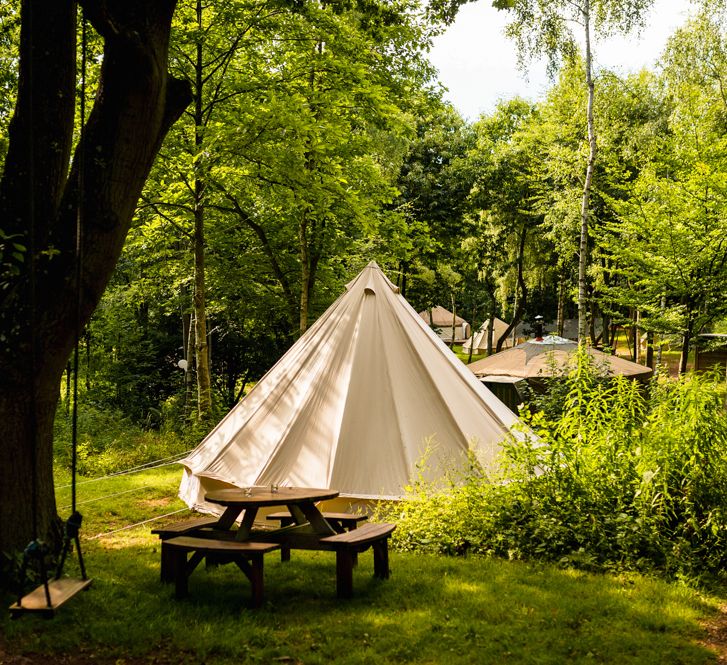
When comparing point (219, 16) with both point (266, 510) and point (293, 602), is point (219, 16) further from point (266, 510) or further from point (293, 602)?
point (293, 602)

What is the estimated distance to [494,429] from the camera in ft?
26.1

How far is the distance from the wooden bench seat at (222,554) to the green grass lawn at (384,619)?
123 millimetres

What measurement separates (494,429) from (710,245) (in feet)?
32.5

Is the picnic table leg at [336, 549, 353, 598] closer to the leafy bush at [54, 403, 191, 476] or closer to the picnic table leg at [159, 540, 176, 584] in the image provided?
the picnic table leg at [159, 540, 176, 584]

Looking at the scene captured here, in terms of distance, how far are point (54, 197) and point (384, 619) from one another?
3.58m

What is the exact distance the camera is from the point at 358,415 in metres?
7.70

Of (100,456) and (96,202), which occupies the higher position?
(96,202)

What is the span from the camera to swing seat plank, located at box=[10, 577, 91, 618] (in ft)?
11.9

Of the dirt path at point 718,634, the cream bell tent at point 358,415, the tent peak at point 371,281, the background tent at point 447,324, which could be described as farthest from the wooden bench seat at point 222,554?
the background tent at point 447,324

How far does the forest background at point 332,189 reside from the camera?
1098 centimetres

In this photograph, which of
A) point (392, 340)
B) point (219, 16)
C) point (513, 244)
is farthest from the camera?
point (513, 244)

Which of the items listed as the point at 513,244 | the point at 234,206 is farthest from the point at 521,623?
the point at 513,244

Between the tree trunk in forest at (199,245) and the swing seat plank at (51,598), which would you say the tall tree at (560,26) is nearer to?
the tree trunk in forest at (199,245)

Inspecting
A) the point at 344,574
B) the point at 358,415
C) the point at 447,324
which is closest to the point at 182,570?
the point at 344,574
